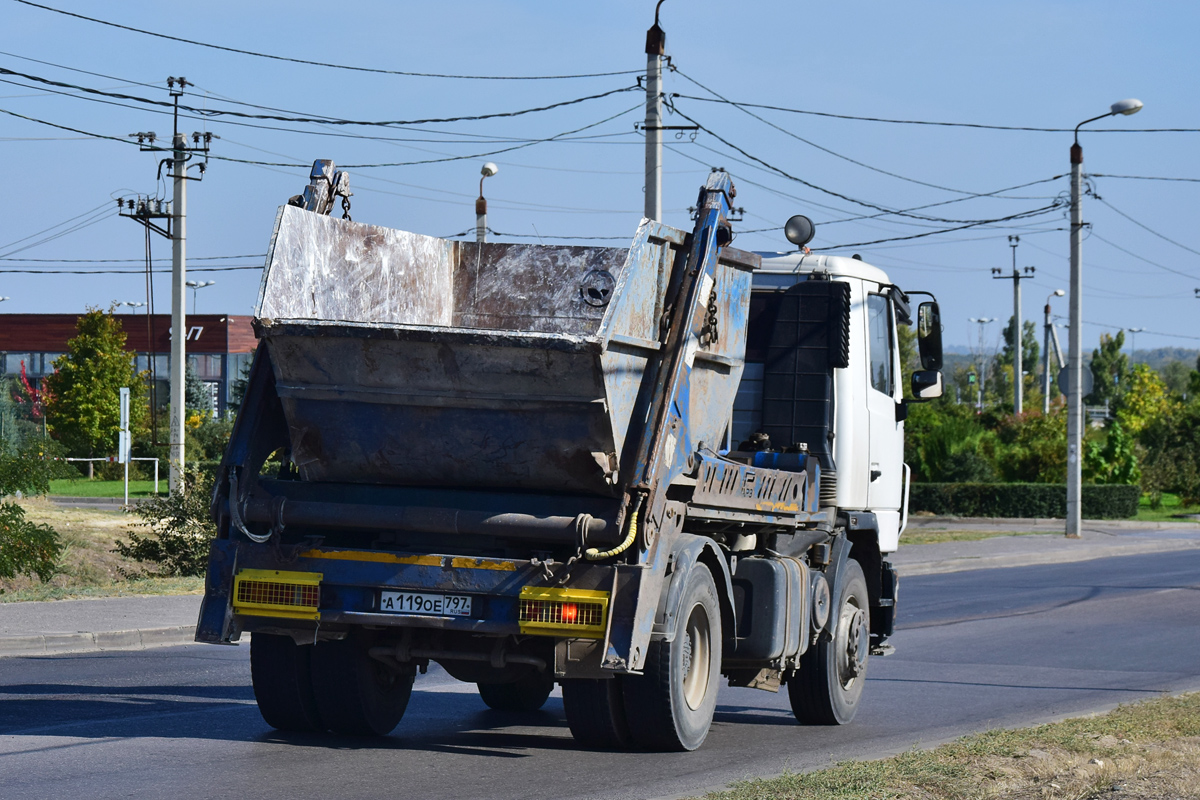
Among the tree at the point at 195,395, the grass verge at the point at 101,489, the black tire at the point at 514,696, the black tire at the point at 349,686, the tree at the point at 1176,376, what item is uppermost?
the tree at the point at 1176,376

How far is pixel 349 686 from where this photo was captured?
802 cm

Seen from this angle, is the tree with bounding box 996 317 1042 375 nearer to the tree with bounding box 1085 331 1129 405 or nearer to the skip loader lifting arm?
the tree with bounding box 1085 331 1129 405

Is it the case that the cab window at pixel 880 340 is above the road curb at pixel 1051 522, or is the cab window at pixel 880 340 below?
above

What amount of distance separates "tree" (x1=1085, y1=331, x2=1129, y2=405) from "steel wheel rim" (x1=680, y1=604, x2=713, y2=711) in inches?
4549

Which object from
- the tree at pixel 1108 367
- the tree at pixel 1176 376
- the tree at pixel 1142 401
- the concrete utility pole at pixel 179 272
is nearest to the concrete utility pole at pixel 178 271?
the concrete utility pole at pixel 179 272

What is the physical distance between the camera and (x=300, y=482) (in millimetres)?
7641

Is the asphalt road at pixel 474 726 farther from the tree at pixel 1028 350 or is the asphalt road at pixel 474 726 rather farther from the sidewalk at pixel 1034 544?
the tree at pixel 1028 350

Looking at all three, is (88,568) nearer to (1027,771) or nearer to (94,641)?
(94,641)

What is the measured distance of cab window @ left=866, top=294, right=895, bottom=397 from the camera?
10.1 metres

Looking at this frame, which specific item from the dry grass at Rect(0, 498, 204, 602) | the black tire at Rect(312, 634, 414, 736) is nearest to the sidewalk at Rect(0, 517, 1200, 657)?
the dry grass at Rect(0, 498, 204, 602)

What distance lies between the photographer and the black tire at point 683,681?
294 inches

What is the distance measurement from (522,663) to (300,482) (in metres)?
1.47

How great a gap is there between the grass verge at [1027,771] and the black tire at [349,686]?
234 centimetres

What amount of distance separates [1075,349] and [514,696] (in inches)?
982
